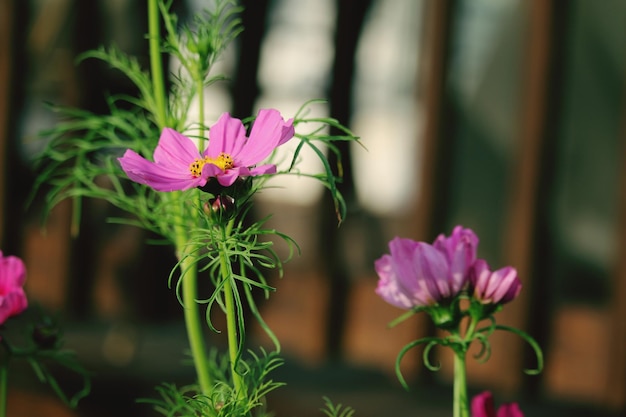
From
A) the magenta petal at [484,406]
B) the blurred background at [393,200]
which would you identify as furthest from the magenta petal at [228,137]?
the blurred background at [393,200]

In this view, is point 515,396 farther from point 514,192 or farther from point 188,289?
point 188,289

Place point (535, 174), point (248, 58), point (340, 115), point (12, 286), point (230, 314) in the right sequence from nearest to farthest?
point (230, 314), point (12, 286), point (535, 174), point (340, 115), point (248, 58)

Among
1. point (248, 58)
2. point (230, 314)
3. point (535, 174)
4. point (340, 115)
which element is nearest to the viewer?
point (230, 314)

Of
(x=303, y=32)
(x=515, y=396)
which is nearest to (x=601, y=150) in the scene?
(x=515, y=396)

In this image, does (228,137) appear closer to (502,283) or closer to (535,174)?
(502,283)

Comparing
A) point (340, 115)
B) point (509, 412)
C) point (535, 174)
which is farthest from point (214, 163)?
point (340, 115)

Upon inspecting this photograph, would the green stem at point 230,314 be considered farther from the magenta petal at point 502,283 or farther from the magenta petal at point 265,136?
the magenta petal at point 502,283
